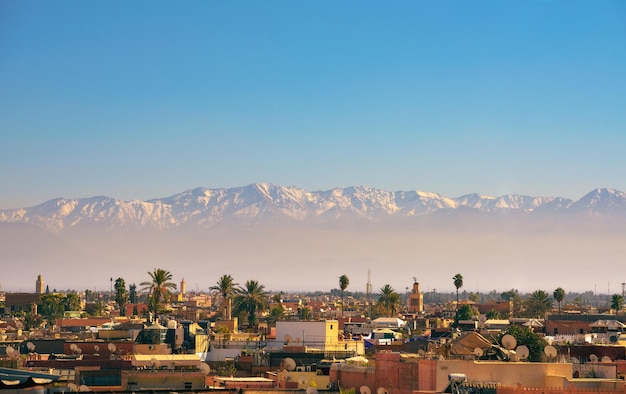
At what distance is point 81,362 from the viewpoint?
73375 mm

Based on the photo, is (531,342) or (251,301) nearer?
(531,342)

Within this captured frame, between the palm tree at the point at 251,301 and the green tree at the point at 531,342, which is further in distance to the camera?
the palm tree at the point at 251,301

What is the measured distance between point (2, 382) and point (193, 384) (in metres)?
19.0

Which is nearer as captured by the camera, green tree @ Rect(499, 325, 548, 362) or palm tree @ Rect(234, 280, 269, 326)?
green tree @ Rect(499, 325, 548, 362)

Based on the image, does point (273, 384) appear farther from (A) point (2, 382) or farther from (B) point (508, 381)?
(A) point (2, 382)

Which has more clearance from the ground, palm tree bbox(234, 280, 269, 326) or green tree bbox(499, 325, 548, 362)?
palm tree bbox(234, 280, 269, 326)

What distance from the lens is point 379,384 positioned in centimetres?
5516

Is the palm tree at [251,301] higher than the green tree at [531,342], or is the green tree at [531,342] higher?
the palm tree at [251,301]

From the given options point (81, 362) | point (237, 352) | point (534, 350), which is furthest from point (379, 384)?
point (237, 352)

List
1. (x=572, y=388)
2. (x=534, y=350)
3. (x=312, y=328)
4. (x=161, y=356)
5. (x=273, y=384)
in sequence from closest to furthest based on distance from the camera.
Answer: (x=572, y=388), (x=273, y=384), (x=534, y=350), (x=161, y=356), (x=312, y=328)

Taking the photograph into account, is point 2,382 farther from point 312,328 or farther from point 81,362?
point 312,328

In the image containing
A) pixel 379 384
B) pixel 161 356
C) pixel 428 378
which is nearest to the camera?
pixel 428 378

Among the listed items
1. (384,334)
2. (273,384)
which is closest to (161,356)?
(273,384)

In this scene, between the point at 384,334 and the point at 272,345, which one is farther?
the point at 384,334
